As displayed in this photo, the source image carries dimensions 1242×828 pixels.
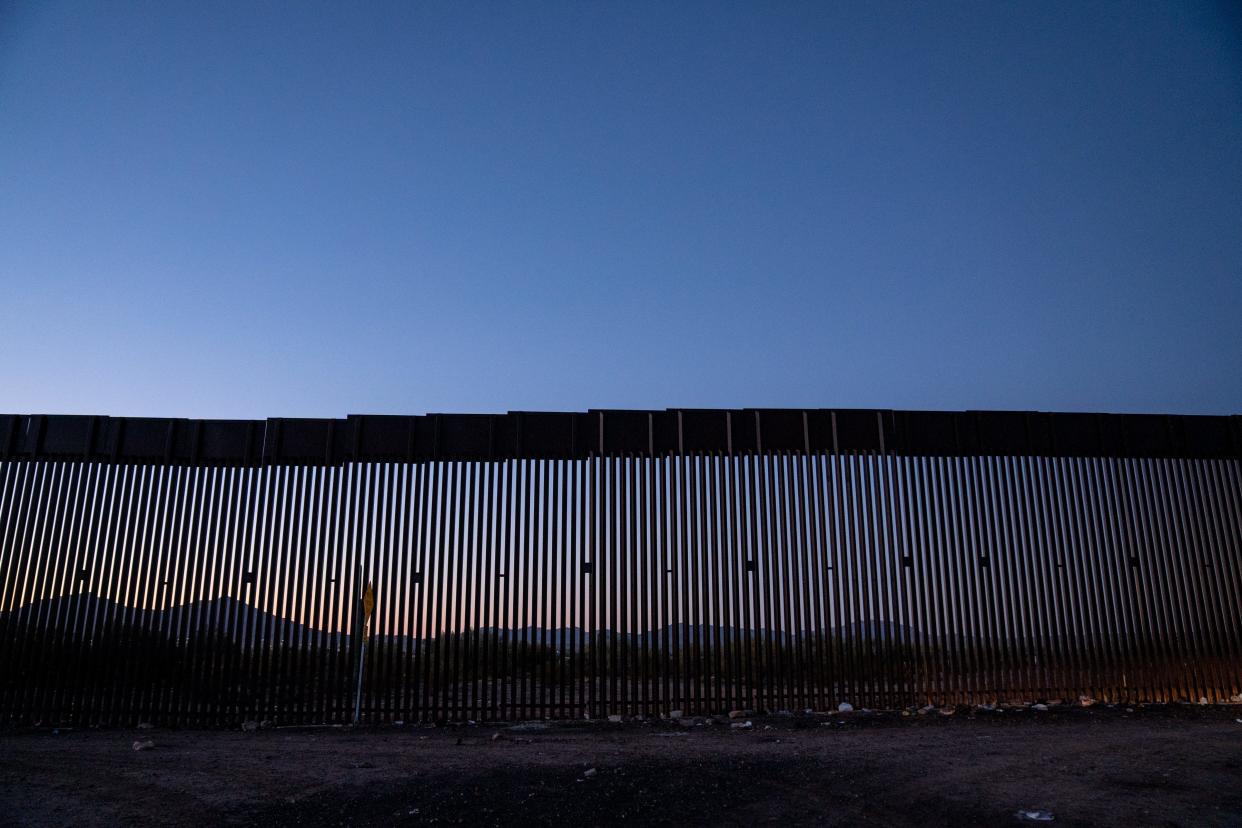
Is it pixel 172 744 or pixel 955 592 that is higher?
pixel 955 592

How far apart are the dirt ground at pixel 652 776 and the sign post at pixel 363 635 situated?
0.60m

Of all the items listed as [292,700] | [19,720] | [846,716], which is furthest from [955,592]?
[19,720]

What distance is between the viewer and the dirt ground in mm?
5387

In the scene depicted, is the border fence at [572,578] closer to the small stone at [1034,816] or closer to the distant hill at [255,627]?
the distant hill at [255,627]

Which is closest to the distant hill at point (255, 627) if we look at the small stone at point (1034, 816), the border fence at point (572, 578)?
the border fence at point (572, 578)

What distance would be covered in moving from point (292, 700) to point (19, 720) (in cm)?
379

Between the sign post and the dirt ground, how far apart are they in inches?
23.7

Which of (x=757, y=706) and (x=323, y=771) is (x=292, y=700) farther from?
(x=757, y=706)

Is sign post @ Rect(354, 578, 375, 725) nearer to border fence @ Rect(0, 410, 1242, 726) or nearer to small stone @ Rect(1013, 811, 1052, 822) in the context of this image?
border fence @ Rect(0, 410, 1242, 726)

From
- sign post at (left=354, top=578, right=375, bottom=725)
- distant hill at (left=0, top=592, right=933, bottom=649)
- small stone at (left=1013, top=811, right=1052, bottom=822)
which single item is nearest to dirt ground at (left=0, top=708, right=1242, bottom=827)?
small stone at (left=1013, top=811, right=1052, bottom=822)

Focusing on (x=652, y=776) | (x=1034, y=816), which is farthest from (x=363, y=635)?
(x=1034, y=816)

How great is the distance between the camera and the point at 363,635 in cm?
1012

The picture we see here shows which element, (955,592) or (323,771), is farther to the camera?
(955,592)

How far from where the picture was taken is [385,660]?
10.0 m
